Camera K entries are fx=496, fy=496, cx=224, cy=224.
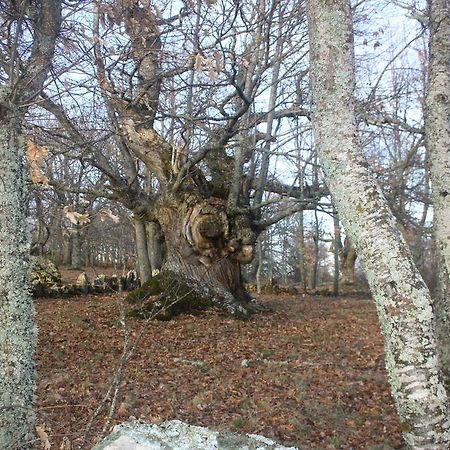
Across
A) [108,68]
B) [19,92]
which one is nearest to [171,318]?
[108,68]

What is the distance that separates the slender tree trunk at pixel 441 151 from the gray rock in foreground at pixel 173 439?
159 inches

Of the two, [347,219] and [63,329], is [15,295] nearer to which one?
[347,219]

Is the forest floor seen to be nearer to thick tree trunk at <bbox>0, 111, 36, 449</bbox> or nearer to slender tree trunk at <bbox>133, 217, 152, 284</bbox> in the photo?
thick tree trunk at <bbox>0, 111, 36, 449</bbox>

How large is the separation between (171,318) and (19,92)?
6.77 meters

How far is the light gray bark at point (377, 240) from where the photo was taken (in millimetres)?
2910

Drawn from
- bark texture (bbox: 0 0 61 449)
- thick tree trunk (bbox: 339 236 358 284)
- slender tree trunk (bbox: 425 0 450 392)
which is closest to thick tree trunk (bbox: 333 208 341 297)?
thick tree trunk (bbox: 339 236 358 284)

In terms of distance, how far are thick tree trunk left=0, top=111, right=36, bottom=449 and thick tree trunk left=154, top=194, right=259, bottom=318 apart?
6.66 meters

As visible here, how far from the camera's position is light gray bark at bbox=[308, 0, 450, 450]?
9.55 ft

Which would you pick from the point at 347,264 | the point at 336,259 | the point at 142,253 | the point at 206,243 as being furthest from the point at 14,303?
the point at 347,264

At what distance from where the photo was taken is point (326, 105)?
3.42m

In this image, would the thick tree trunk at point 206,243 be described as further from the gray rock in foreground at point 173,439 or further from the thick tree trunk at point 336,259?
the thick tree trunk at point 336,259

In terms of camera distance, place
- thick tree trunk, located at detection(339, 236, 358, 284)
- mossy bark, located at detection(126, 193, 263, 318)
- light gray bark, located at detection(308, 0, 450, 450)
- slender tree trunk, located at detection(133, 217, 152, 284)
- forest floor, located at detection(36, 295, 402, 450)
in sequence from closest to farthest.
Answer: light gray bark, located at detection(308, 0, 450, 450) < forest floor, located at detection(36, 295, 402, 450) < mossy bark, located at detection(126, 193, 263, 318) < slender tree trunk, located at detection(133, 217, 152, 284) < thick tree trunk, located at detection(339, 236, 358, 284)

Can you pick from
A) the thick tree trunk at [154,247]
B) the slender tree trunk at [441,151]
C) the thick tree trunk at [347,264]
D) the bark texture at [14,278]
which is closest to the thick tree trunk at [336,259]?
the thick tree trunk at [347,264]

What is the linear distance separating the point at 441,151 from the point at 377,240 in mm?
2700
